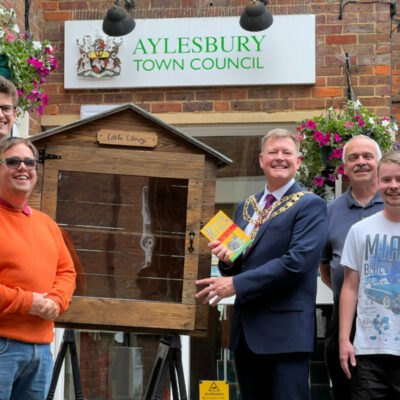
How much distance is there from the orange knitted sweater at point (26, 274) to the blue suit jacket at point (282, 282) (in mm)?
813

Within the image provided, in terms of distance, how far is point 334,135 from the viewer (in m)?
5.38

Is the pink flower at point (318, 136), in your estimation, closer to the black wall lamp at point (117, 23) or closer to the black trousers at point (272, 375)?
the black wall lamp at point (117, 23)

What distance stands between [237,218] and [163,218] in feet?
1.21

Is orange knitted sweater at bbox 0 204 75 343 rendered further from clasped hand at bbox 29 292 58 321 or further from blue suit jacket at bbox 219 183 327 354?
blue suit jacket at bbox 219 183 327 354

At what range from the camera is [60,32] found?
628 centimetres

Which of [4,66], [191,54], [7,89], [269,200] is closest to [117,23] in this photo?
[191,54]

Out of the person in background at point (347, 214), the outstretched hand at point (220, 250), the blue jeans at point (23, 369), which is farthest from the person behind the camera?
the person in background at point (347, 214)

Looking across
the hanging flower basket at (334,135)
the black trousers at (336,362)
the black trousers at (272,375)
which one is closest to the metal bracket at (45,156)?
the black trousers at (272,375)

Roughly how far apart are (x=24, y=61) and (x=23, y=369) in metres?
1.96

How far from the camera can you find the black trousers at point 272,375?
136 inches

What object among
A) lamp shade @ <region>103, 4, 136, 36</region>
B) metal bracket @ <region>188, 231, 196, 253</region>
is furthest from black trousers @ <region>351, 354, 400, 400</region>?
lamp shade @ <region>103, 4, 136, 36</region>

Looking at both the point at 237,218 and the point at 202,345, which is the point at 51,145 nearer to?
A: the point at 237,218

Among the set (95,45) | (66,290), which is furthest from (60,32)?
(66,290)

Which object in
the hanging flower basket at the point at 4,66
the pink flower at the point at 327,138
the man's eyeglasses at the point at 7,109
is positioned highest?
the hanging flower basket at the point at 4,66
